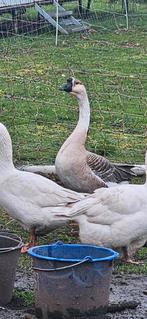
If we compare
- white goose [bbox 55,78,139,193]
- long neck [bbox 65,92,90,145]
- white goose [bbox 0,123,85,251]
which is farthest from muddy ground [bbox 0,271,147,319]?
long neck [bbox 65,92,90,145]

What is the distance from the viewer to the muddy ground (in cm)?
588

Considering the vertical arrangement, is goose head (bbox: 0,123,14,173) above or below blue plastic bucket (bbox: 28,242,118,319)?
above

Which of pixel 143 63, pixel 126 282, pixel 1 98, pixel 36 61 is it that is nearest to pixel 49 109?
pixel 1 98

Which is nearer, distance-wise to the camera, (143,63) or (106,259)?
(106,259)

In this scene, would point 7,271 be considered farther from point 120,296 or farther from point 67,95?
point 67,95

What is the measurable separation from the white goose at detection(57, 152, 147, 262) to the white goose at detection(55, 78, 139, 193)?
1.34 meters

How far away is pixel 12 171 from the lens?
24.6 ft

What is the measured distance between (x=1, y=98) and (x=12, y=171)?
21.7 feet

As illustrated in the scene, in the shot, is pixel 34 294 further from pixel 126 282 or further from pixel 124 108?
pixel 124 108

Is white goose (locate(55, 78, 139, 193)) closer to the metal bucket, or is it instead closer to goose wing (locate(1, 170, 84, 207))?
goose wing (locate(1, 170, 84, 207))

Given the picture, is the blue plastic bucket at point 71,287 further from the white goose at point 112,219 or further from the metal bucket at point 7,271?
the white goose at point 112,219

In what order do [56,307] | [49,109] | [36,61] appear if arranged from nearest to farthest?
[56,307] → [49,109] → [36,61]

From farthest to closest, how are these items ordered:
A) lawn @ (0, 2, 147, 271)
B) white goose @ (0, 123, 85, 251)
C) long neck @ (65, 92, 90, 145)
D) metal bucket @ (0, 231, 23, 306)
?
lawn @ (0, 2, 147, 271) < long neck @ (65, 92, 90, 145) < white goose @ (0, 123, 85, 251) < metal bucket @ (0, 231, 23, 306)

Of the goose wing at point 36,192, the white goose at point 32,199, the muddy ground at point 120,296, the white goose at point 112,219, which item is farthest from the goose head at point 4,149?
the muddy ground at point 120,296
